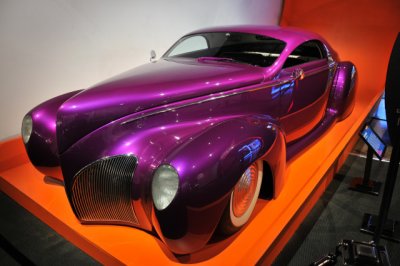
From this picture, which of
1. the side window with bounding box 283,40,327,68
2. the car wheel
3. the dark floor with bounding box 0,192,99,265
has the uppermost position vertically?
the side window with bounding box 283,40,327,68

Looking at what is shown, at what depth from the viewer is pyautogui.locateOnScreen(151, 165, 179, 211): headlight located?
1465 mm

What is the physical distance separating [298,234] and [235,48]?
1408mm

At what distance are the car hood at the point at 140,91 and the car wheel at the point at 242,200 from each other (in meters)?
0.55

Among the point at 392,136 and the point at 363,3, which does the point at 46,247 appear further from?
the point at 363,3

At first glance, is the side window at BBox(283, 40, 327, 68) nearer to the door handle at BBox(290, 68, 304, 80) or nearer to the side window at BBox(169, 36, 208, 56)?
the door handle at BBox(290, 68, 304, 80)

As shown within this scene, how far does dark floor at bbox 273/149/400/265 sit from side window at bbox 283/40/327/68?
3.43 ft

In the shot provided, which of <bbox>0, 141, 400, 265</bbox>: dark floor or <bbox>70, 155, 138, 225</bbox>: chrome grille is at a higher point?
<bbox>70, 155, 138, 225</bbox>: chrome grille

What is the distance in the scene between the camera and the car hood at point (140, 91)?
178cm

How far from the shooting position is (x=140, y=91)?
186 centimetres

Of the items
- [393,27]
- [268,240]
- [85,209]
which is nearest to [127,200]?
[85,209]

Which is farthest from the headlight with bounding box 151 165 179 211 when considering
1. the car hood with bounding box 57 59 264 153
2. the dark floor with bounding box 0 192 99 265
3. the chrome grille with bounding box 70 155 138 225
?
the dark floor with bounding box 0 192 99 265

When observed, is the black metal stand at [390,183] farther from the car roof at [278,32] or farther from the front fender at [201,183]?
the car roof at [278,32]

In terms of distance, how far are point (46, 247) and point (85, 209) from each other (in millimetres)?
514

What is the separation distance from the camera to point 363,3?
4.86 meters
